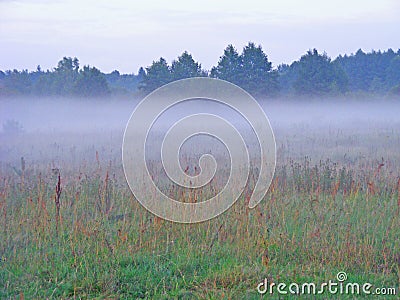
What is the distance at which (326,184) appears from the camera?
24.1 feet

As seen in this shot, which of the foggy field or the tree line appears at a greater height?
the tree line

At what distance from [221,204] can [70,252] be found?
79.1 inches

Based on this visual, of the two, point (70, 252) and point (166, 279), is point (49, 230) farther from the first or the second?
point (166, 279)

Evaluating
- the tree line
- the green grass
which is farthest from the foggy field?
the tree line

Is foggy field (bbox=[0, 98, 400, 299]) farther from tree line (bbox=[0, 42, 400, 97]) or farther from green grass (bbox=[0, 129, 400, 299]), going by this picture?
tree line (bbox=[0, 42, 400, 97])

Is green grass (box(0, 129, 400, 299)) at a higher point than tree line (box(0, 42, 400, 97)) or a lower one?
lower

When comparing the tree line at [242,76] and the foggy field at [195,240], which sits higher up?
the tree line at [242,76]

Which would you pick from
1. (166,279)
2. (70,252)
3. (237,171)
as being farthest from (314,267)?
(237,171)

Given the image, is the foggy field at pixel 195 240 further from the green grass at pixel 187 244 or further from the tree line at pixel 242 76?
the tree line at pixel 242 76

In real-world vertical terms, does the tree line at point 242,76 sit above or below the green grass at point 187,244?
above

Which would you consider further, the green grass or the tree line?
the tree line

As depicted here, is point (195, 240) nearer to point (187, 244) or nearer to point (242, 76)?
point (187, 244)

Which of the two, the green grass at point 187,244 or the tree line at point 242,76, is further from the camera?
the tree line at point 242,76

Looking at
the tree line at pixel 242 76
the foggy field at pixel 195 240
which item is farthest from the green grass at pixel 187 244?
the tree line at pixel 242 76
